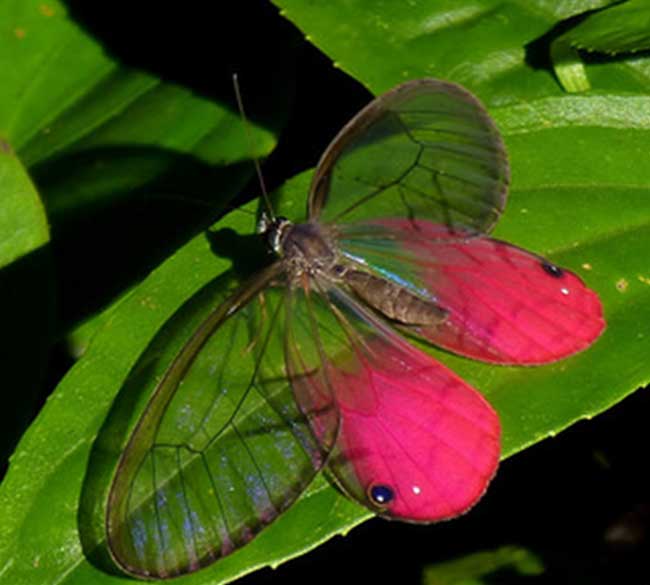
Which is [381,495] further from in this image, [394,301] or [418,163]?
[418,163]

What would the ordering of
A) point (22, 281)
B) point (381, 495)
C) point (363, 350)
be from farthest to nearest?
point (22, 281) → point (363, 350) → point (381, 495)

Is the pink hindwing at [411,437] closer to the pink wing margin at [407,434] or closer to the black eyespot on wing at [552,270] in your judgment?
the pink wing margin at [407,434]

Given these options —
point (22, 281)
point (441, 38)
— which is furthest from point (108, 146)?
point (441, 38)

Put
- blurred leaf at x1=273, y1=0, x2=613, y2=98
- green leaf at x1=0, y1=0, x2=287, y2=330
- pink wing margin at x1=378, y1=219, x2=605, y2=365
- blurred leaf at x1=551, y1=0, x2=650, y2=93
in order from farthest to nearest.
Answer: green leaf at x1=0, y1=0, x2=287, y2=330
blurred leaf at x1=273, y1=0, x2=613, y2=98
blurred leaf at x1=551, y1=0, x2=650, y2=93
pink wing margin at x1=378, y1=219, x2=605, y2=365

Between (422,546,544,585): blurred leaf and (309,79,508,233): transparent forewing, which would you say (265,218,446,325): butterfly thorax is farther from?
(422,546,544,585): blurred leaf

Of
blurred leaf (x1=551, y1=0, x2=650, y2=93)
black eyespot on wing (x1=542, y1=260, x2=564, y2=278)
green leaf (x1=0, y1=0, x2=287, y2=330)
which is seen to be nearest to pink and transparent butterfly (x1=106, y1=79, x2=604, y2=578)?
black eyespot on wing (x1=542, y1=260, x2=564, y2=278)

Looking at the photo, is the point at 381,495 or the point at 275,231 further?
the point at 275,231

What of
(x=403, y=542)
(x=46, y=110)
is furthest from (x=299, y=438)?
(x=46, y=110)

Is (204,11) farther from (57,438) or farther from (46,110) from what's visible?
(57,438)
